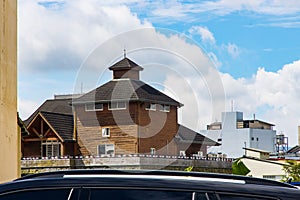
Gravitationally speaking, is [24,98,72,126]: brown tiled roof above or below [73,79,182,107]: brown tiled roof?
below

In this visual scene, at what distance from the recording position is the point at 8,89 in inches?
679

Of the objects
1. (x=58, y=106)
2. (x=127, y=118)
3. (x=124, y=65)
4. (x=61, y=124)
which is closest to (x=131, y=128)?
(x=127, y=118)

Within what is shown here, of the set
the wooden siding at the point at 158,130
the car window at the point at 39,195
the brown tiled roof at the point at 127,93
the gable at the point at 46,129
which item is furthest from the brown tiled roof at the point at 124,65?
the car window at the point at 39,195

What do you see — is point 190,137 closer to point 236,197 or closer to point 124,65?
point 124,65

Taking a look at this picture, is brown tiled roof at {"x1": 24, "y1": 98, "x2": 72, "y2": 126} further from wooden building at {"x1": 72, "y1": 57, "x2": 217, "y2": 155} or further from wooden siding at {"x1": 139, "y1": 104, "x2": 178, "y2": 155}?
wooden siding at {"x1": 139, "y1": 104, "x2": 178, "y2": 155}

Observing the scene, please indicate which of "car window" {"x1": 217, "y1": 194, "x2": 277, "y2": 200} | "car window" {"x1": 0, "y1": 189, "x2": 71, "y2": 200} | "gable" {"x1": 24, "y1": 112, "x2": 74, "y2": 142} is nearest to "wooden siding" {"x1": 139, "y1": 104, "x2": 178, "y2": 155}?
"gable" {"x1": 24, "y1": 112, "x2": 74, "y2": 142}

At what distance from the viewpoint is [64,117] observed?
6103 centimetres

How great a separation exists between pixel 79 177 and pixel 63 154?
5365 cm

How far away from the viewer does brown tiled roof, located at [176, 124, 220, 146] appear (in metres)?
62.5

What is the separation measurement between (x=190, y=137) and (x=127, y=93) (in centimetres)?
937

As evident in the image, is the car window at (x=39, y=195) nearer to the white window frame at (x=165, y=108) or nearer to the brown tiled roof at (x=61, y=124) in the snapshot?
the white window frame at (x=165, y=108)

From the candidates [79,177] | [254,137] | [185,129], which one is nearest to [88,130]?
[185,129]

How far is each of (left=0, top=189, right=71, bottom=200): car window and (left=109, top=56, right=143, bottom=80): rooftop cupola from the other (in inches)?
2119

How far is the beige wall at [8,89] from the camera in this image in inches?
650
